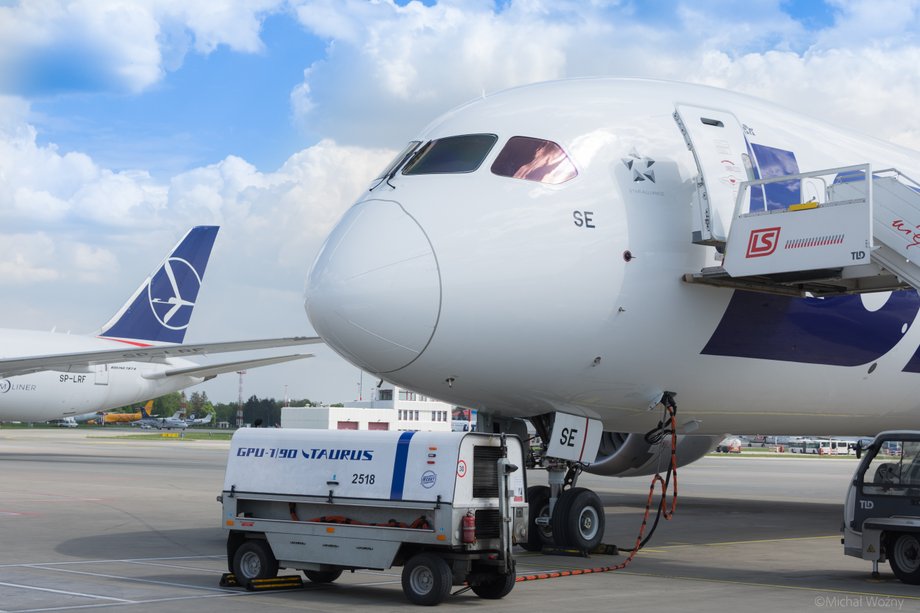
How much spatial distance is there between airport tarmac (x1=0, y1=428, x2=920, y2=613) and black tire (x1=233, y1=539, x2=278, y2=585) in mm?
273

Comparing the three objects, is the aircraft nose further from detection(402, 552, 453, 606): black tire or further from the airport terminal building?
the airport terminal building

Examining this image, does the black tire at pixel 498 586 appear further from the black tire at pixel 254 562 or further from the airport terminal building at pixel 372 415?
the airport terminal building at pixel 372 415

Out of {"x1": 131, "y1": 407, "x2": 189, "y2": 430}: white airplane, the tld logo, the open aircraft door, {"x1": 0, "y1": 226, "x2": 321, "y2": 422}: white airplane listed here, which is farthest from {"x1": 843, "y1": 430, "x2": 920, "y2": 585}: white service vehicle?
{"x1": 131, "y1": 407, "x2": 189, "y2": 430}: white airplane

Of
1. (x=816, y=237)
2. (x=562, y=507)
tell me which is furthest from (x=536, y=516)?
(x=816, y=237)

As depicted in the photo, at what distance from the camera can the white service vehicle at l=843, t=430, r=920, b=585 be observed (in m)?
9.88

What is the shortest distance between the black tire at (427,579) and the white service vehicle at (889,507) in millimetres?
4161

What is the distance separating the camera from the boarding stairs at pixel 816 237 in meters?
9.86

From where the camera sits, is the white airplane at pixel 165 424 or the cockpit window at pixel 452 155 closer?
the cockpit window at pixel 452 155

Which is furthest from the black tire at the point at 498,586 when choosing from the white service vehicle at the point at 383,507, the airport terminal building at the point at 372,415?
the airport terminal building at the point at 372,415

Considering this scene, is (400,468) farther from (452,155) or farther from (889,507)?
(889,507)

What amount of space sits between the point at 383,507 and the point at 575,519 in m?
2.81

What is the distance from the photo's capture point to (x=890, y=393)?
13.4 m

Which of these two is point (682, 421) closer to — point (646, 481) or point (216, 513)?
point (216, 513)

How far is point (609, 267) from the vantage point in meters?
10.2
